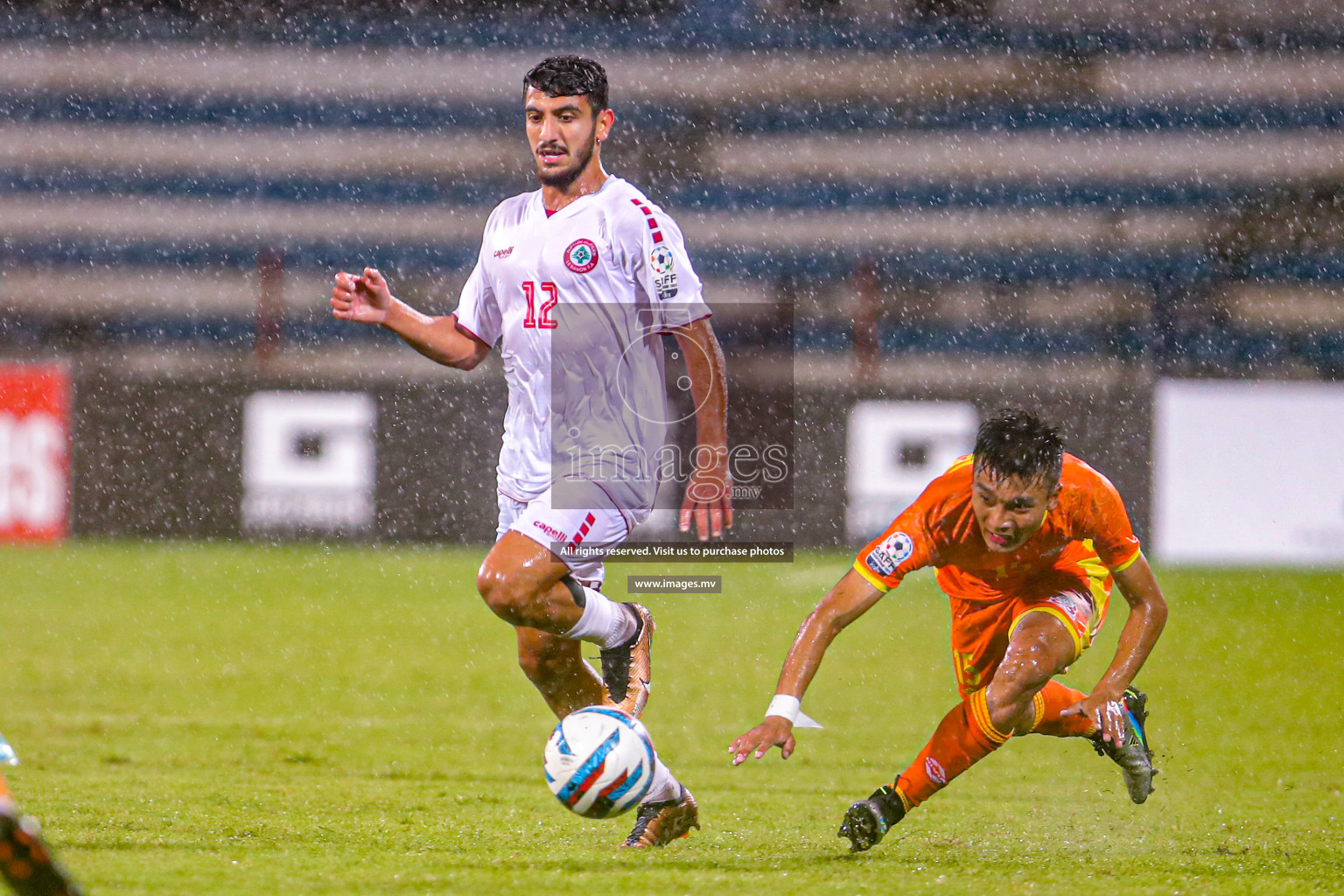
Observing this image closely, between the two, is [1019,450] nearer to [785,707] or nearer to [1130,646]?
[1130,646]

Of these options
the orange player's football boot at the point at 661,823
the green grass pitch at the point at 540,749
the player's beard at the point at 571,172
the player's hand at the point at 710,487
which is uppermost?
the player's beard at the point at 571,172

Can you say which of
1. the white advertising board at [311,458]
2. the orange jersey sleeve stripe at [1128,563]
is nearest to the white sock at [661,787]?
the orange jersey sleeve stripe at [1128,563]

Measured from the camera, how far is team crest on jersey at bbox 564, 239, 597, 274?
4.29 metres

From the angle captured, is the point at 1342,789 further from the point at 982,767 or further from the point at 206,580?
the point at 206,580

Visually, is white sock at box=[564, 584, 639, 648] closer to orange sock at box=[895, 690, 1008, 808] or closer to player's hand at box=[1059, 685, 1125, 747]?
orange sock at box=[895, 690, 1008, 808]

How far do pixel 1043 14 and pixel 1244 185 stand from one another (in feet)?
9.27

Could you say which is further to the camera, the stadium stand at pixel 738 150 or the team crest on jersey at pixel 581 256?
the stadium stand at pixel 738 150

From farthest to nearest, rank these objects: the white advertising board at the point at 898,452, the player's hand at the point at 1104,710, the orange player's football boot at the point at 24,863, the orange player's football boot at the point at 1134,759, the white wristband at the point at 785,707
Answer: the white advertising board at the point at 898,452, the orange player's football boot at the point at 1134,759, the player's hand at the point at 1104,710, the white wristband at the point at 785,707, the orange player's football boot at the point at 24,863

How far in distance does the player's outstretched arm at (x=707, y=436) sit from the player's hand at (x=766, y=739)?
2.70ft

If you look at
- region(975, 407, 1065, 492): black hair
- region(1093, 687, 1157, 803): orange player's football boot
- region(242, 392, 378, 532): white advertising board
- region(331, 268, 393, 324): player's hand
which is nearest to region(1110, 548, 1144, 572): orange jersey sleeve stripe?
region(975, 407, 1065, 492): black hair

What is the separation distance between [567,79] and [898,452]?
6.53 metres

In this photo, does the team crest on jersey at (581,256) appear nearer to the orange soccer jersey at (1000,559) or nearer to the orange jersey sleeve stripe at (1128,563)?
the orange soccer jersey at (1000,559)

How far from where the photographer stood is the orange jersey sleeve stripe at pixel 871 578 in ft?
12.2

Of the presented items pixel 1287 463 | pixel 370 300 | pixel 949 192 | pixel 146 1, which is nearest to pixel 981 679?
pixel 370 300
